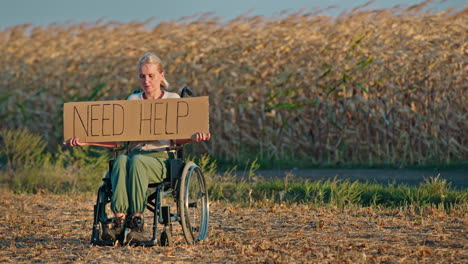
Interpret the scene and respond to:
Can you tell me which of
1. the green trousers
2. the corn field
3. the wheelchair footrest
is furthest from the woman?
the corn field

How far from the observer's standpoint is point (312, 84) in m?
11.5

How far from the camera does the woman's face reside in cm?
517

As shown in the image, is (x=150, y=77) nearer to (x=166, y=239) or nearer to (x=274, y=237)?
(x=166, y=239)

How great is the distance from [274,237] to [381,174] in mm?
4722

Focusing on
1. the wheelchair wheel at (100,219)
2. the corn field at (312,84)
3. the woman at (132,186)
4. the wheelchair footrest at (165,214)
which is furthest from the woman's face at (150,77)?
the corn field at (312,84)

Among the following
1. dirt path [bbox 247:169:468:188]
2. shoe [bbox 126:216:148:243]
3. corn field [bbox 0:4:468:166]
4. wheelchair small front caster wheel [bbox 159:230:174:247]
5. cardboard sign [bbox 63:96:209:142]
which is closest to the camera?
shoe [bbox 126:216:148:243]

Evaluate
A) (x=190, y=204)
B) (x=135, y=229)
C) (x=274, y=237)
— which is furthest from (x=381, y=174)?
(x=135, y=229)

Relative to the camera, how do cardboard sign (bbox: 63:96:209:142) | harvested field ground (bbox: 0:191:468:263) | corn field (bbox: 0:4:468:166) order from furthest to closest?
corn field (bbox: 0:4:468:166) < cardboard sign (bbox: 63:96:209:142) < harvested field ground (bbox: 0:191:468:263)

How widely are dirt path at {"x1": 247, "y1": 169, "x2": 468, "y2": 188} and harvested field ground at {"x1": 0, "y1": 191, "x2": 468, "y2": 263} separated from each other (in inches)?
92.7

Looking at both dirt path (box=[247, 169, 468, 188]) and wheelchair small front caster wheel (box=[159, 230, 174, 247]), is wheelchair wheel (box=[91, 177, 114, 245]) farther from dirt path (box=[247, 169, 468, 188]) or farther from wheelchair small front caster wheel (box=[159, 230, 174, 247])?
dirt path (box=[247, 169, 468, 188])

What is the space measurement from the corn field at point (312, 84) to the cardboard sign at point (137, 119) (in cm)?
622

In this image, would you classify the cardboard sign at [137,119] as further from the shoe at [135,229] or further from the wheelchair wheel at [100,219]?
the shoe at [135,229]

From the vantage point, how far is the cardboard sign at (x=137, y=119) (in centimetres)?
508

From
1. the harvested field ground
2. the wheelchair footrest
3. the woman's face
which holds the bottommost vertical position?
the harvested field ground
